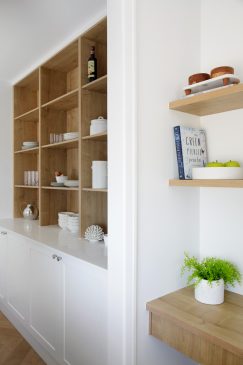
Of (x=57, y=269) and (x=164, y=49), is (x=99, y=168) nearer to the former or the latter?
(x=57, y=269)

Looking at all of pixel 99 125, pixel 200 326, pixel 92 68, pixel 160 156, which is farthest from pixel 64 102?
pixel 200 326

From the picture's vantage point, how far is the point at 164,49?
4.42 ft

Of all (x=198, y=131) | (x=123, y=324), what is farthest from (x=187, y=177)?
(x=123, y=324)

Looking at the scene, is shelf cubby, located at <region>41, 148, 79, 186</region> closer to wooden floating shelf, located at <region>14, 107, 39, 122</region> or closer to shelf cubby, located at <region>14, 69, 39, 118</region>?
wooden floating shelf, located at <region>14, 107, 39, 122</region>

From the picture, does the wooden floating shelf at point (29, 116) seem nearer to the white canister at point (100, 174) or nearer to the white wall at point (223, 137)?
the white canister at point (100, 174)

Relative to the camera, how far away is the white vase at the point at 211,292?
50.0 inches

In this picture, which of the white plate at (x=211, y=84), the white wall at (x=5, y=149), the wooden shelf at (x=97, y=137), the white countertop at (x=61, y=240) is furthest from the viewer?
the white wall at (x=5, y=149)

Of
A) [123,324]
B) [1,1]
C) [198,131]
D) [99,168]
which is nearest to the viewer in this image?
[123,324]

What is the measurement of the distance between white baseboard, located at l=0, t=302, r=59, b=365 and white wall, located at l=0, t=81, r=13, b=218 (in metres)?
1.00

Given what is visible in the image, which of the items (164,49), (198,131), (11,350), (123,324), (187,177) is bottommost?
(11,350)

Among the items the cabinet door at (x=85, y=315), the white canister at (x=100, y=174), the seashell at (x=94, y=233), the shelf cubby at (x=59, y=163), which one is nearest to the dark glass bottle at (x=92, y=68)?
the white canister at (x=100, y=174)

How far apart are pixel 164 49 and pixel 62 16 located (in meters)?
0.95

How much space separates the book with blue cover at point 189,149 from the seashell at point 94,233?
93 cm

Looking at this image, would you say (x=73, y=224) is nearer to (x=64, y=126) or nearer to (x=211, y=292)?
(x=64, y=126)
